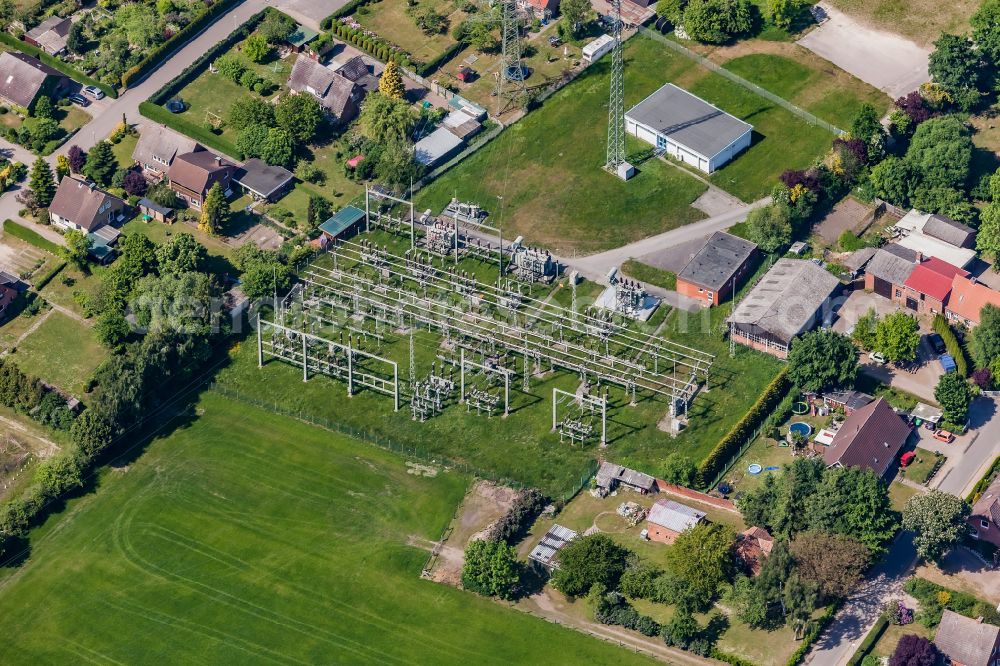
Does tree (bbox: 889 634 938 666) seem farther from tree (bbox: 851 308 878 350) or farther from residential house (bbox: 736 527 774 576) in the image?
tree (bbox: 851 308 878 350)

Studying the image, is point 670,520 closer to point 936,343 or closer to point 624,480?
point 624,480

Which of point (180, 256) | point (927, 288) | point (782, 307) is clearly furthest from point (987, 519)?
point (180, 256)

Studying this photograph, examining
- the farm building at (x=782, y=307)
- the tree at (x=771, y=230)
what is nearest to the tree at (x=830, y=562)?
the farm building at (x=782, y=307)

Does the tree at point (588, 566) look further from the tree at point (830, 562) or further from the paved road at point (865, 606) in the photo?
the paved road at point (865, 606)

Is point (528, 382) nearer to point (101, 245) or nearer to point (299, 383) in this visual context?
point (299, 383)

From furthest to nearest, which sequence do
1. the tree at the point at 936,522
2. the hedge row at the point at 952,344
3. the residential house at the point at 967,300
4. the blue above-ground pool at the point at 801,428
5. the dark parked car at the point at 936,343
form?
1. the residential house at the point at 967,300
2. the dark parked car at the point at 936,343
3. the hedge row at the point at 952,344
4. the blue above-ground pool at the point at 801,428
5. the tree at the point at 936,522

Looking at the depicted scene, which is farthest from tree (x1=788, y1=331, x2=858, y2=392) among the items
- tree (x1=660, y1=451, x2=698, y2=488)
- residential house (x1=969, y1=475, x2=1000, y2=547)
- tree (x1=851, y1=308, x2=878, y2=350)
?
residential house (x1=969, y1=475, x2=1000, y2=547)
